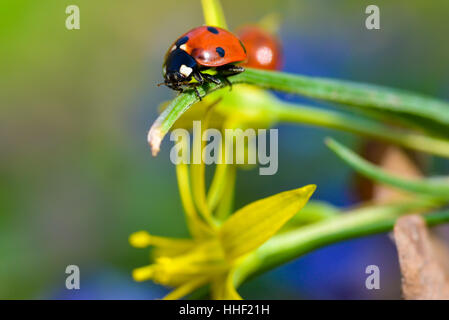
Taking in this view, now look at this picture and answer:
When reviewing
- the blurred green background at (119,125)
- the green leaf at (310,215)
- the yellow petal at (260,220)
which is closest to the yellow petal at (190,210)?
the yellow petal at (260,220)

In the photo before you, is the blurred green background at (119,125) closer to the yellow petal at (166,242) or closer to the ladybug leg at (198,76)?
the yellow petal at (166,242)

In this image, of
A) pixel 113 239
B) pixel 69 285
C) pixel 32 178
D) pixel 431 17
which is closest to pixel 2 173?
pixel 32 178

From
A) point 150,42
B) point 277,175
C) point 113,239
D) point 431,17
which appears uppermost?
point 150,42

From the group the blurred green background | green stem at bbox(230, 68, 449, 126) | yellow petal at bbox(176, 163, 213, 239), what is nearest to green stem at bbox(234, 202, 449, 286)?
yellow petal at bbox(176, 163, 213, 239)

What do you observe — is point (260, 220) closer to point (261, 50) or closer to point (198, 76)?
point (198, 76)

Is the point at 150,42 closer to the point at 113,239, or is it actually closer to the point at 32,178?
the point at 32,178

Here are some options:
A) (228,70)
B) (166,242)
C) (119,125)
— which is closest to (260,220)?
(228,70)

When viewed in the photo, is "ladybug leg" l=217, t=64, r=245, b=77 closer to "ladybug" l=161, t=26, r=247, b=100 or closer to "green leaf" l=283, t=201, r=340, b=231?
"ladybug" l=161, t=26, r=247, b=100
